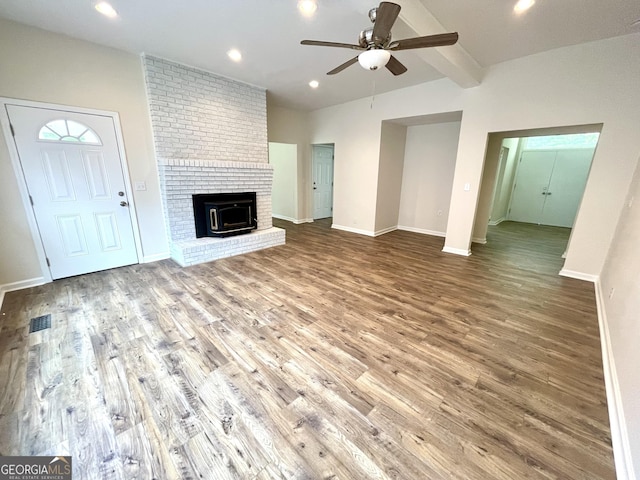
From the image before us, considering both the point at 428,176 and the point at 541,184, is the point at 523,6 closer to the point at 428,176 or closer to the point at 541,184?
the point at 428,176

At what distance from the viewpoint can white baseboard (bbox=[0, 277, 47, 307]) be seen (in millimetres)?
2895

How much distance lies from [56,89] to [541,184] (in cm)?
1090

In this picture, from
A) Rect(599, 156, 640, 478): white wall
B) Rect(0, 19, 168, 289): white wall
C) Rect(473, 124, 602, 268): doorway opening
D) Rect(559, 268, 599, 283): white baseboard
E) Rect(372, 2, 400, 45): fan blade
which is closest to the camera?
Rect(599, 156, 640, 478): white wall

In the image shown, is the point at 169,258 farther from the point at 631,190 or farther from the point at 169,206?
the point at 631,190

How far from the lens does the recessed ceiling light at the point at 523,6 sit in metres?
2.28

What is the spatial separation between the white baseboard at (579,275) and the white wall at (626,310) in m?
0.30

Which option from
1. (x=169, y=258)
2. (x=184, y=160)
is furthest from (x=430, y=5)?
(x=169, y=258)

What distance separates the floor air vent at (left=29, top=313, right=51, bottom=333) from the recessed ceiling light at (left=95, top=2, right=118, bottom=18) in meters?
3.16

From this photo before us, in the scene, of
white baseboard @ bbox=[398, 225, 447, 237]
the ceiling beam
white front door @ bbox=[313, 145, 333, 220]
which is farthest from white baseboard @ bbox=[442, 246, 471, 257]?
white front door @ bbox=[313, 145, 333, 220]

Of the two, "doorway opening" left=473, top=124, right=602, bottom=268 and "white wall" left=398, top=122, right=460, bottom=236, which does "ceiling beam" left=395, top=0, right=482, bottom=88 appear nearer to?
"white wall" left=398, top=122, right=460, bottom=236

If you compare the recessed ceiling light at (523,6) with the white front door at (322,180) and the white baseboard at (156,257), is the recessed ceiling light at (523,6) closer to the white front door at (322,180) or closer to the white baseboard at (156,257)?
the white front door at (322,180)

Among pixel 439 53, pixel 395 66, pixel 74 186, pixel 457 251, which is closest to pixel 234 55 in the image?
pixel 395 66

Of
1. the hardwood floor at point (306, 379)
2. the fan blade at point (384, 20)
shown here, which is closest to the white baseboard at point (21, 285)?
the hardwood floor at point (306, 379)

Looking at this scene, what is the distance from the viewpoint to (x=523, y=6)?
235 cm
